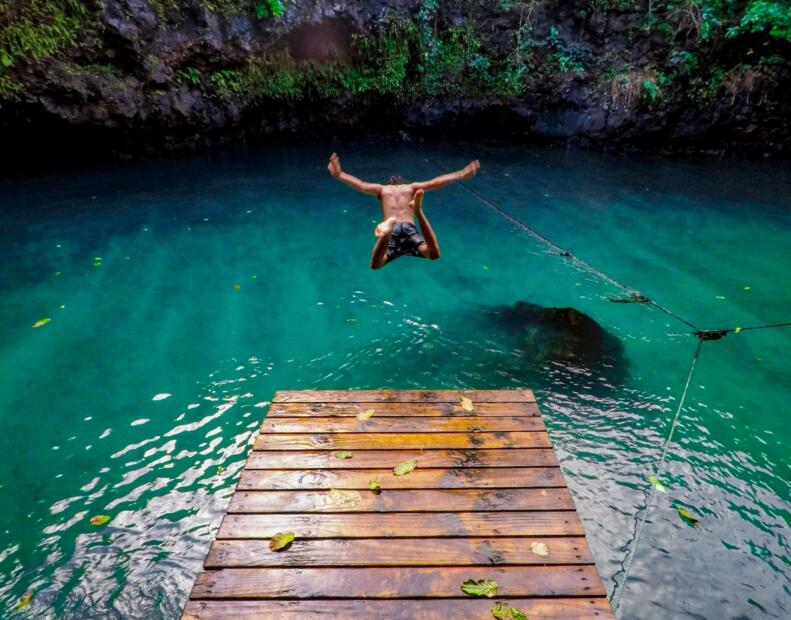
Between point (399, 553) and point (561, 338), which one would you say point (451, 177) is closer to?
point (561, 338)

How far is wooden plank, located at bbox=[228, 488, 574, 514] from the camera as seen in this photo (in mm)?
2488

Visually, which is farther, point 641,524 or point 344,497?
point 641,524

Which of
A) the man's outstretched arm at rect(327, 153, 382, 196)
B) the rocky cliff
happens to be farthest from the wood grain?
the rocky cliff

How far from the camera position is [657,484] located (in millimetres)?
3543

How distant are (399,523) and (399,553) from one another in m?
0.17

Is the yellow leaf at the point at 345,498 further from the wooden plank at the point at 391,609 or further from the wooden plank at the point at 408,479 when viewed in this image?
the wooden plank at the point at 391,609

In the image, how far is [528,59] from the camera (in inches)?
575

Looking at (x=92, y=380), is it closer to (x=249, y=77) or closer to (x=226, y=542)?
(x=226, y=542)

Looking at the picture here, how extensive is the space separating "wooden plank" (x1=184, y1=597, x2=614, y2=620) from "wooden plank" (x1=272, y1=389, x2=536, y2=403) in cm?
154

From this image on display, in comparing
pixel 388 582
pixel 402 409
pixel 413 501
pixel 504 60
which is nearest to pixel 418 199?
pixel 402 409

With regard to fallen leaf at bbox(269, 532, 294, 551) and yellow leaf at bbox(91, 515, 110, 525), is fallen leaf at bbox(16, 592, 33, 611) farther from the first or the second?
fallen leaf at bbox(269, 532, 294, 551)

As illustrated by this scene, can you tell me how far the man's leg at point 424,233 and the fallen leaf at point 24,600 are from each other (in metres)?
3.72

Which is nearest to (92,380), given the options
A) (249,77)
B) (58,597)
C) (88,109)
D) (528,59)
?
(58,597)

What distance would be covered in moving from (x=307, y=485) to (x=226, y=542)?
52 cm
